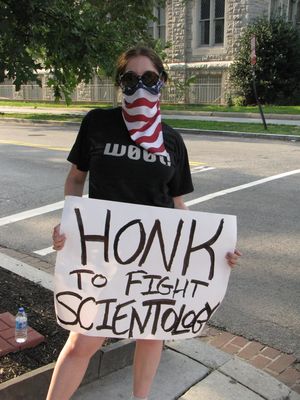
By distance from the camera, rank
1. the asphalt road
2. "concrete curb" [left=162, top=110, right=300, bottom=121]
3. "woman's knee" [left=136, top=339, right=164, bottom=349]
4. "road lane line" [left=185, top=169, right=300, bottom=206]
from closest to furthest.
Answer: "woman's knee" [left=136, top=339, right=164, bottom=349] < the asphalt road < "road lane line" [left=185, top=169, right=300, bottom=206] < "concrete curb" [left=162, top=110, right=300, bottom=121]

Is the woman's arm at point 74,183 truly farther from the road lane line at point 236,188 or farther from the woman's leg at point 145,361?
the road lane line at point 236,188

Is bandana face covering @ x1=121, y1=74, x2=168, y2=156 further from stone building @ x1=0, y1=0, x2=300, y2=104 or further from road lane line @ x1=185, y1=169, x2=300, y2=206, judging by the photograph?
stone building @ x1=0, y1=0, x2=300, y2=104

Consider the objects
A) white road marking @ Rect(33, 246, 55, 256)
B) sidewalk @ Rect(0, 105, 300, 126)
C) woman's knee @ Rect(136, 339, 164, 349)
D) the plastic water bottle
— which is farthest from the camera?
sidewalk @ Rect(0, 105, 300, 126)

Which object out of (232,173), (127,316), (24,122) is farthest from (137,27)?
(24,122)

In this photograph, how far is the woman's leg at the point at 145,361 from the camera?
251cm

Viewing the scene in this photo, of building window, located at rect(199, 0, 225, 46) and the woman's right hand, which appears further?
building window, located at rect(199, 0, 225, 46)

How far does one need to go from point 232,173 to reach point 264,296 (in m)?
5.26

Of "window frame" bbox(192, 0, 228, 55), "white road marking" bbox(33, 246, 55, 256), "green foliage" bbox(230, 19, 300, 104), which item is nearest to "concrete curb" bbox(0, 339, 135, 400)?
"white road marking" bbox(33, 246, 55, 256)

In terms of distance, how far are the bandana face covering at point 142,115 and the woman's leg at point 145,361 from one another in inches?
36.4

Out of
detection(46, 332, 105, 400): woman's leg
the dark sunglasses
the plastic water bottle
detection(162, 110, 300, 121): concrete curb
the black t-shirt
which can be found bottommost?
the plastic water bottle

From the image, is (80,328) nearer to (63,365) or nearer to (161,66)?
(63,365)

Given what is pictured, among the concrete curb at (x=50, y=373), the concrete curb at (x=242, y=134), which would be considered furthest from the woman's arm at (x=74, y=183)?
the concrete curb at (x=242, y=134)

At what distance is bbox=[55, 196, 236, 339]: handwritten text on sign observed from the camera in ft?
7.64

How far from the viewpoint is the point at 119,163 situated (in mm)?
2316
